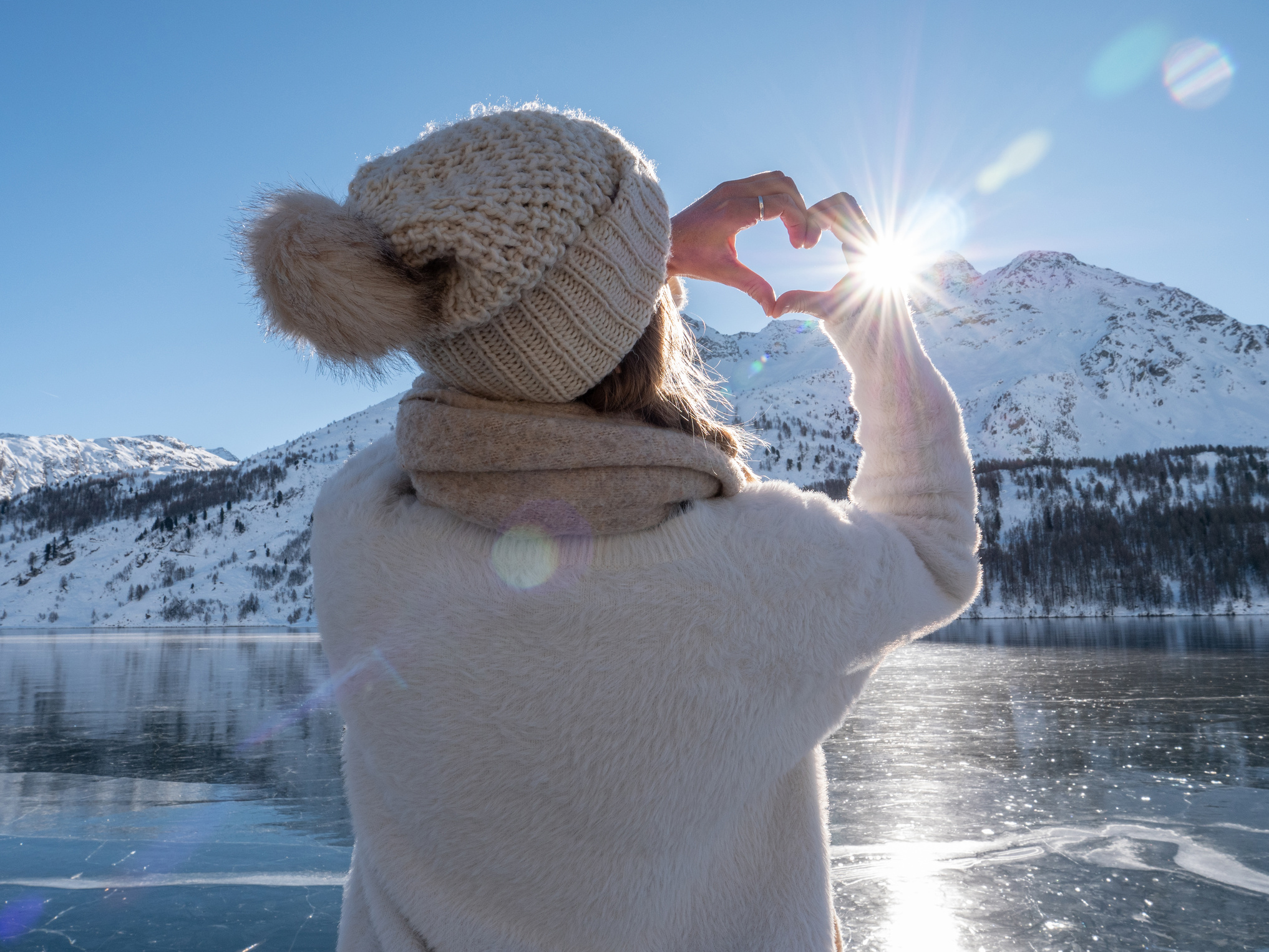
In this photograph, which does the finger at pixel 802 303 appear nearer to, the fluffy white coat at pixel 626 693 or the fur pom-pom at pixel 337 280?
the fluffy white coat at pixel 626 693

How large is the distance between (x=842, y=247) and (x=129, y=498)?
15939cm

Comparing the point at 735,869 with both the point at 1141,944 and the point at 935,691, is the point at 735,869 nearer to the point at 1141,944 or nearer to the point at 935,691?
the point at 1141,944

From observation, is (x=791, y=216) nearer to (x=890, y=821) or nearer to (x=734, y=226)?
(x=734, y=226)

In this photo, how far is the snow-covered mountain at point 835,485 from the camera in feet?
284

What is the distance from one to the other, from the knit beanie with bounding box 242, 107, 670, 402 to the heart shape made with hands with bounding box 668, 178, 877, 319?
0.17 meters

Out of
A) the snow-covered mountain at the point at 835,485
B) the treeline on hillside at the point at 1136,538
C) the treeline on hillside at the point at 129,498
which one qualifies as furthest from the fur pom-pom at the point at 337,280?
the treeline on hillside at the point at 129,498

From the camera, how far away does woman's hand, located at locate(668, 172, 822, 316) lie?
3.64ft

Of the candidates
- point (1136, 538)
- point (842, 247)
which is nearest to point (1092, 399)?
point (1136, 538)

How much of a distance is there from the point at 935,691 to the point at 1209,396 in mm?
200316

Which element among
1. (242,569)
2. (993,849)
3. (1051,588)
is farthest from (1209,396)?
(993,849)

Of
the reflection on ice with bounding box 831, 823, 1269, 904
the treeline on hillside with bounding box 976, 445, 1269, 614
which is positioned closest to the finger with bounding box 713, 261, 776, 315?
the reflection on ice with bounding box 831, 823, 1269, 904

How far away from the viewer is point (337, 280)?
83 centimetres

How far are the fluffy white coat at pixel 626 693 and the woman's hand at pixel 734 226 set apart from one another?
0.33m

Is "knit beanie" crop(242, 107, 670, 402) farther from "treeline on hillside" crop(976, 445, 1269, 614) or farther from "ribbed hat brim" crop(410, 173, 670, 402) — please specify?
"treeline on hillside" crop(976, 445, 1269, 614)
